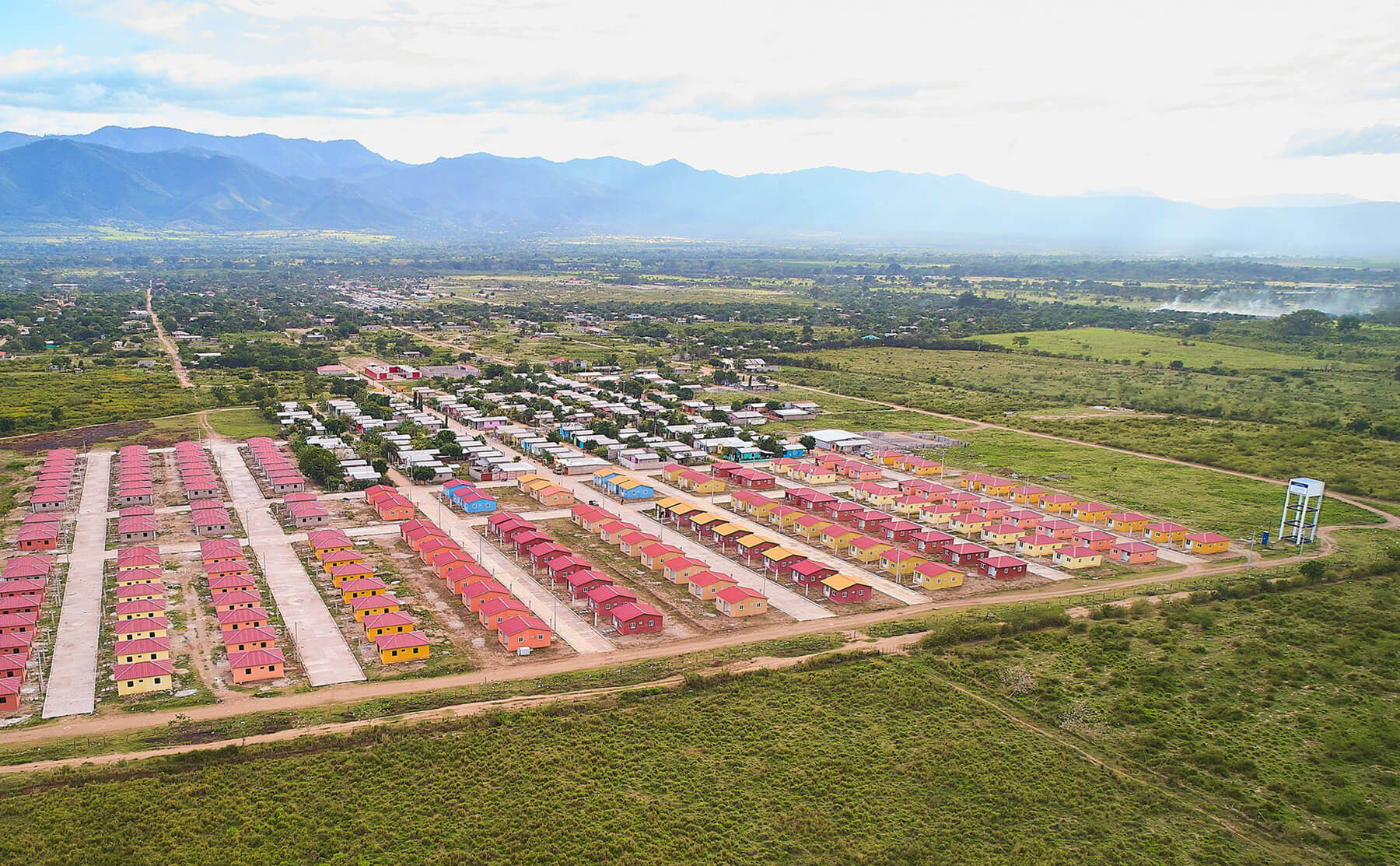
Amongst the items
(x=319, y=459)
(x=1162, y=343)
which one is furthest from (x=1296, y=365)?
(x=319, y=459)

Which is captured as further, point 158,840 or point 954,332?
point 954,332

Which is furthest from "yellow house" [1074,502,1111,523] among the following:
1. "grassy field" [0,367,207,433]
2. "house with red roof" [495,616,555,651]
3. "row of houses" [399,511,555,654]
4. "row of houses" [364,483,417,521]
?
"grassy field" [0,367,207,433]

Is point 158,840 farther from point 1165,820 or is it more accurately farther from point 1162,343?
point 1162,343

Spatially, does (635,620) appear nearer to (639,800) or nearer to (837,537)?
(639,800)

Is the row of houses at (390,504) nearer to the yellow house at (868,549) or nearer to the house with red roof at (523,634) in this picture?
the house with red roof at (523,634)

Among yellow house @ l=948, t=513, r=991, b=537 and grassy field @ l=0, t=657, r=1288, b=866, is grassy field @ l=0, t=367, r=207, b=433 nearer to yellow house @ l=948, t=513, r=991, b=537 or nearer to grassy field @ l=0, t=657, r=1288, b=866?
grassy field @ l=0, t=657, r=1288, b=866
